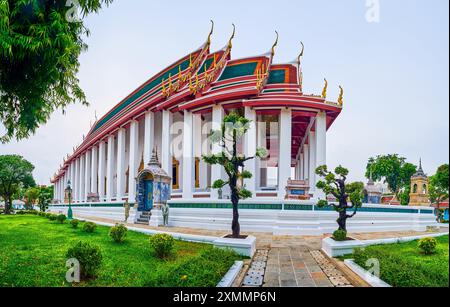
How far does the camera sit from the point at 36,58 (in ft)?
19.6

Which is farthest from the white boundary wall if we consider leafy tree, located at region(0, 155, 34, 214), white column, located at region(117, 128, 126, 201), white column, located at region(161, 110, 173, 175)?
leafy tree, located at region(0, 155, 34, 214)

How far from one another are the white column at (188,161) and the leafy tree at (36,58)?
11.9 metres

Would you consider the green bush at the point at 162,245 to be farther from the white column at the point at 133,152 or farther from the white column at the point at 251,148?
the white column at the point at 133,152

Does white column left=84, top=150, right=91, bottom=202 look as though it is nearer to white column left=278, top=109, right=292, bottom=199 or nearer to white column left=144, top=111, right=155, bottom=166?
white column left=144, top=111, right=155, bottom=166

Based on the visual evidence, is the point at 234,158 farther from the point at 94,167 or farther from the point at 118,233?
the point at 94,167

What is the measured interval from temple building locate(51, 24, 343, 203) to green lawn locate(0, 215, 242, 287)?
350 inches

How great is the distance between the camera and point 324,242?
883 cm

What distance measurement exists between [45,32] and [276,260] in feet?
22.0

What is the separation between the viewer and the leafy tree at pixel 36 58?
17.9 feet

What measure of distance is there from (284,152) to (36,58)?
1379 cm

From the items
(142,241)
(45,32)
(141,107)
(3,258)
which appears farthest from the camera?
(141,107)

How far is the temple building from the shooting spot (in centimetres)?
1792
